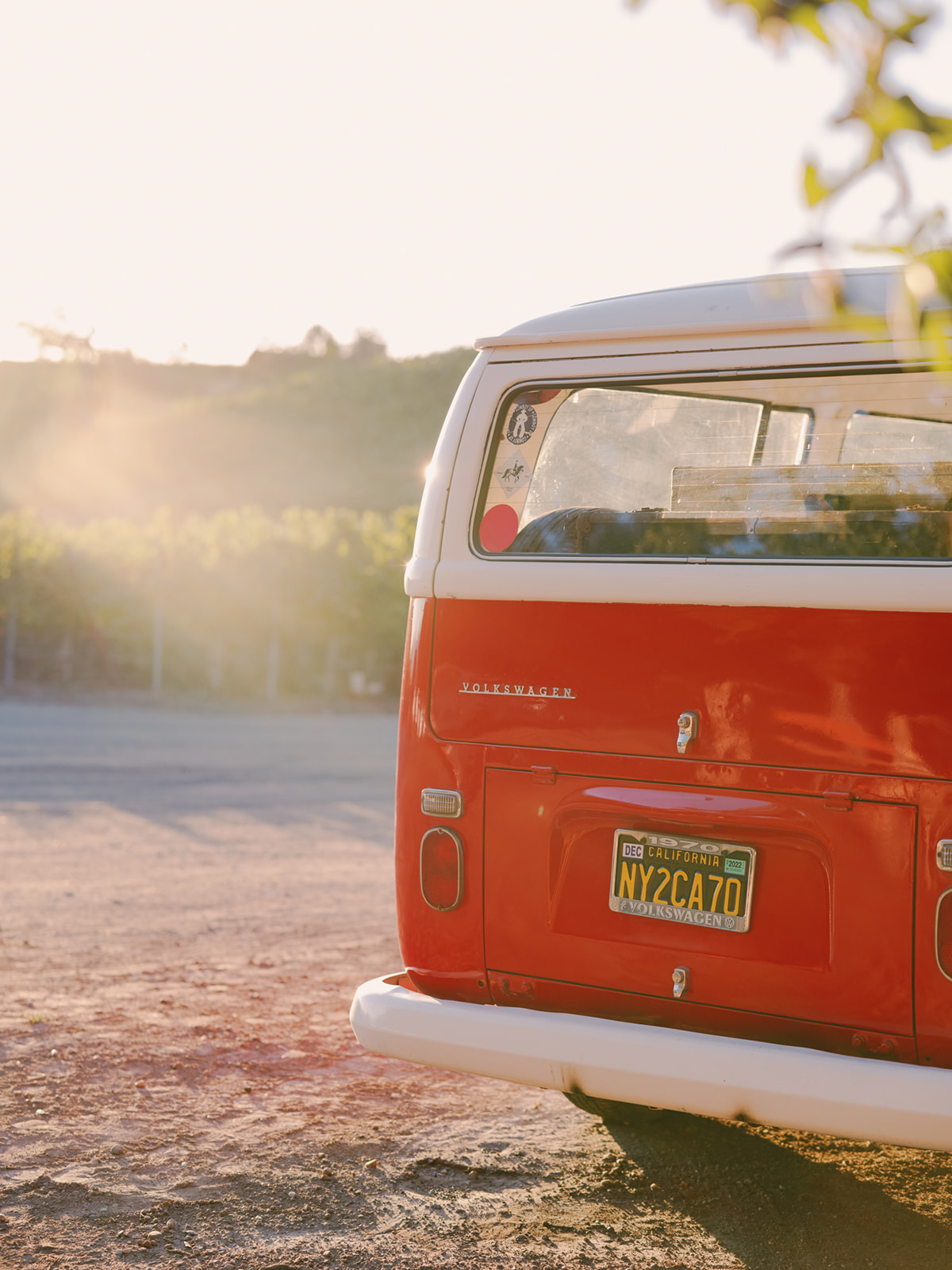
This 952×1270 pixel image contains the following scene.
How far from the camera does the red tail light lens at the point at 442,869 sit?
13.7ft

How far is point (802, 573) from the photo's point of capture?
3.65 m

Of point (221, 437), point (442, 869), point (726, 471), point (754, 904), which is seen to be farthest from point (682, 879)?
point (221, 437)

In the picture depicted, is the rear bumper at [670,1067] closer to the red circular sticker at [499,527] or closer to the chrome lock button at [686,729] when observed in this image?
the chrome lock button at [686,729]

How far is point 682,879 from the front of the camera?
3789 mm

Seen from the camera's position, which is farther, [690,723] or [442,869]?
[442,869]

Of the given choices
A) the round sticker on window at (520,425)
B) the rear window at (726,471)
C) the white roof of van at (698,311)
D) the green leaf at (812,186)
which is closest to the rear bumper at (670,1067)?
the rear window at (726,471)

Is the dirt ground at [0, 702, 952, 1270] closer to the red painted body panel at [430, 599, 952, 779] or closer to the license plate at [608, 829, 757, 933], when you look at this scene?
the license plate at [608, 829, 757, 933]

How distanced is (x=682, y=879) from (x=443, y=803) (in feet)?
2.83

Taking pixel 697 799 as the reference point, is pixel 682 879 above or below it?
below

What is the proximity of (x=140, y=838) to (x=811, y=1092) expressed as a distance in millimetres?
8859

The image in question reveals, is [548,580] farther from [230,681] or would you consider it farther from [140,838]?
[230,681]

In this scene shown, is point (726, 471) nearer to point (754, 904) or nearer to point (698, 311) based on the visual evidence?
point (698, 311)

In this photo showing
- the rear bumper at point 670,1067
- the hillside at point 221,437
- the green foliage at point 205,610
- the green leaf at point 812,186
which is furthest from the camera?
the hillside at point 221,437

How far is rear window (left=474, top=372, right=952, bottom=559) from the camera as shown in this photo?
3672 mm
